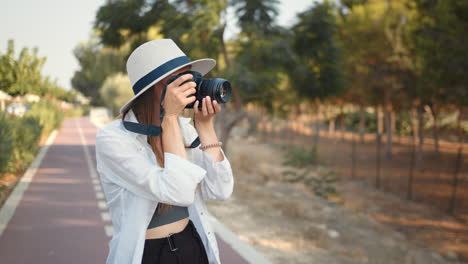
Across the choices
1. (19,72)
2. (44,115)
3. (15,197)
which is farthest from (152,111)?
(44,115)

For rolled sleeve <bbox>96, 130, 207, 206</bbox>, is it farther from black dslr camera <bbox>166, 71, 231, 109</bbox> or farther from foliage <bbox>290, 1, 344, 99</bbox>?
foliage <bbox>290, 1, 344, 99</bbox>

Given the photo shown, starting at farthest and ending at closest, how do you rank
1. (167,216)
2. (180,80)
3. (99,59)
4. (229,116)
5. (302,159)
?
(99,59)
(302,159)
(229,116)
(167,216)
(180,80)

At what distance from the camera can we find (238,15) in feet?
38.7

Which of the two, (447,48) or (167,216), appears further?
(447,48)

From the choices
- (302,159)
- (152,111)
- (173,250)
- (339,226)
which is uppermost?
(152,111)

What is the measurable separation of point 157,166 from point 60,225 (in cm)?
516

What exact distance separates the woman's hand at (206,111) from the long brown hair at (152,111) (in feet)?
0.53

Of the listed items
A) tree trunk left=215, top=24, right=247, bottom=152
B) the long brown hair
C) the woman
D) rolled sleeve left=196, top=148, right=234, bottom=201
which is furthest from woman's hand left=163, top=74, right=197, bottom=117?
tree trunk left=215, top=24, right=247, bottom=152

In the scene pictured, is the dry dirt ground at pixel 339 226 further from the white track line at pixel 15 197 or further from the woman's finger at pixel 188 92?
the woman's finger at pixel 188 92

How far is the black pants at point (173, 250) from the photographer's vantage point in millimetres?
1896

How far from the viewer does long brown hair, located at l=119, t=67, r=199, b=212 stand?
5.98ft

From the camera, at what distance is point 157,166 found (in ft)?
5.84

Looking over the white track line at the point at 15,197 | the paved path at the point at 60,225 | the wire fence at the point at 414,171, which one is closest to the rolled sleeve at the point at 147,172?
the paved path at the point at 60,225

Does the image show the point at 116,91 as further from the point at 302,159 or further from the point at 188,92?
the point at 188,92
